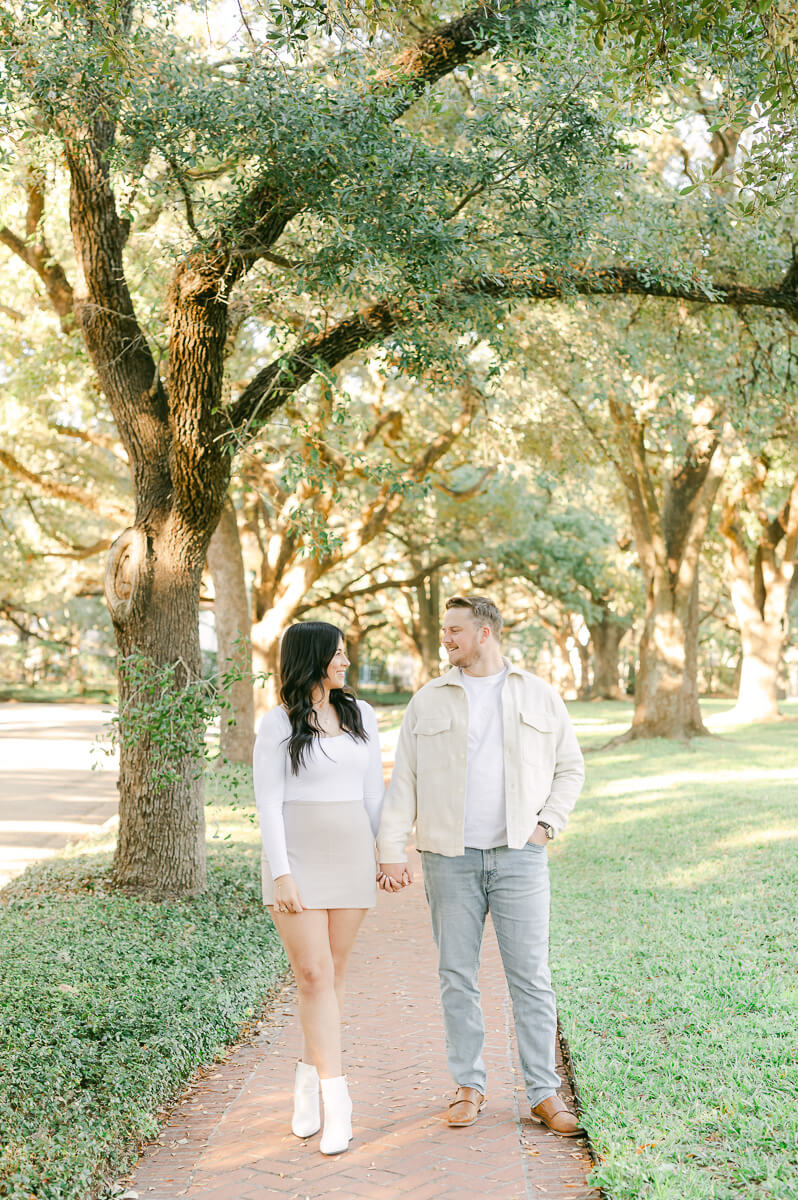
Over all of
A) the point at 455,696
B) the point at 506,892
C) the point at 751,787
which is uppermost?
the point at 455,696

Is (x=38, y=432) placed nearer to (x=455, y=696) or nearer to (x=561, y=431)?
(x=561, y=431)

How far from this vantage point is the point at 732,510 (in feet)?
95.2

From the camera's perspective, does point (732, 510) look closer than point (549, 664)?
Yes

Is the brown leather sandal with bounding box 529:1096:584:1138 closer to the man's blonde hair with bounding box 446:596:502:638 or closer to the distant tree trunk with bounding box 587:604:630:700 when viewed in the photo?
the man's blonde hair with bounding box 446:596:502:638

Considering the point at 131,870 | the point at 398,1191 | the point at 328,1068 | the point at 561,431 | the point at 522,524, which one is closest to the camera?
the point at 398,1191

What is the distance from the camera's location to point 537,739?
4.54m

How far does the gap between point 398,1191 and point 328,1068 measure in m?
0.52

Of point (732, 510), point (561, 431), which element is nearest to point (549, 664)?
point (732, 510)

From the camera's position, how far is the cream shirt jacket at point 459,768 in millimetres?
4445

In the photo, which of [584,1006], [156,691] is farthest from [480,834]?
[156,691]

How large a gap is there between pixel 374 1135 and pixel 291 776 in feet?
5.02

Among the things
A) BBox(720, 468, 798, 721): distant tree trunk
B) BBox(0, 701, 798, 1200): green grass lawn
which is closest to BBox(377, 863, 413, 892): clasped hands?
BBox(0, 701, 798, 1200): green grass lawn

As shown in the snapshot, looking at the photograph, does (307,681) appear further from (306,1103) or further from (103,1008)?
(103,1008)

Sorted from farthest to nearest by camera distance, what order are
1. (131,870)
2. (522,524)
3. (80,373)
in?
1. (522,524)
2. (80,373)
3. (131,870)
